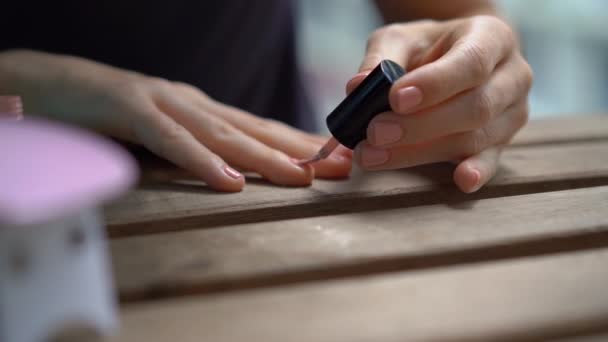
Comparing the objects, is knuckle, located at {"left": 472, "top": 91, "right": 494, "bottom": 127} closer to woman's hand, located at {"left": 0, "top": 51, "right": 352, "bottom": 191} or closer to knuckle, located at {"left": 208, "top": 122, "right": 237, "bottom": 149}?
woman's hand, located at {"left": 0, "top": 51, "right": 352, "bottom": 191}

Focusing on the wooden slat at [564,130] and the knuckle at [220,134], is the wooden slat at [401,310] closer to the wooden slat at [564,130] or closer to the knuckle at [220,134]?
the knuckle at [220,134]

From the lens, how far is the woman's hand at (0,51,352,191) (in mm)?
728

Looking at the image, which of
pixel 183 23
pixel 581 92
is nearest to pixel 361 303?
pixel 183 23

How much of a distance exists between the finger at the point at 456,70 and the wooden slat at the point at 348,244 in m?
0.12

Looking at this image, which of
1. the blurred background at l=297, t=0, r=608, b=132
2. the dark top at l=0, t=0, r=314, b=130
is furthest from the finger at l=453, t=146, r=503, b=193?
the blurred background at l=297, t=0, r=608, b=132

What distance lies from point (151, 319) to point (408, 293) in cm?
19

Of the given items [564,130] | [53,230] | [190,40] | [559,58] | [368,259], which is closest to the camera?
[53,230]

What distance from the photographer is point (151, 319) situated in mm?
426

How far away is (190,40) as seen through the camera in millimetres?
1134

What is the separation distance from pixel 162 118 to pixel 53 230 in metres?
0.41

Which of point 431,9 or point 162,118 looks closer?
point 162,118

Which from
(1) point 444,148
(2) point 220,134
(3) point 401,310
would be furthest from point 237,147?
(3) point 401,310

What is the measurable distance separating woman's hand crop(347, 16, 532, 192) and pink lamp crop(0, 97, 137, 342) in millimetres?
369

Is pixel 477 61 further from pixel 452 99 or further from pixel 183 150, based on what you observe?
pixel 183 150
